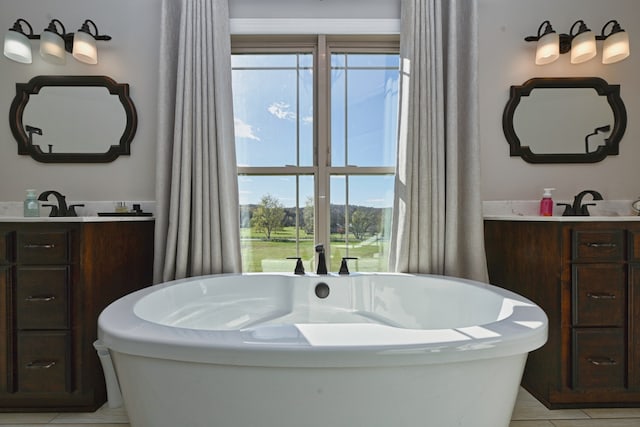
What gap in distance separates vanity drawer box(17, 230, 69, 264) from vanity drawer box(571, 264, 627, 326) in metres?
2.30

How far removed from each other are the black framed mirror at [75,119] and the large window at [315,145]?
0.69 m

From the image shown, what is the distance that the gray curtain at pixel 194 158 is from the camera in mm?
2021

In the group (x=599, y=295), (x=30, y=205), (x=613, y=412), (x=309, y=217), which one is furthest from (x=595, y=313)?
(x=30, y=205)

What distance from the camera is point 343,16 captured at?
2266mm

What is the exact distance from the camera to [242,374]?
0.91m

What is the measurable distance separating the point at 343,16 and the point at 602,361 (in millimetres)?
2248

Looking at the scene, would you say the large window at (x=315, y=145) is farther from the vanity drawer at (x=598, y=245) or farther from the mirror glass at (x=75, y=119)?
the vanity drawer at (x=598, y=245)

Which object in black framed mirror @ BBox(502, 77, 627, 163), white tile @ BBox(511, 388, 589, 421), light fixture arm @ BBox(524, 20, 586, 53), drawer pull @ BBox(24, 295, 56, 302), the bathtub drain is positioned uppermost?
light fixture arm @ BBox(524, 20, 586, 53)

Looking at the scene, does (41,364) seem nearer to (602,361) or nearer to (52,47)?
(52,47)

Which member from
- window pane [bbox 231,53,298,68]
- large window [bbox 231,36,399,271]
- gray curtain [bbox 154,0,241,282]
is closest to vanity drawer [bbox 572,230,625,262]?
large window [bbox 231,36,399,271]

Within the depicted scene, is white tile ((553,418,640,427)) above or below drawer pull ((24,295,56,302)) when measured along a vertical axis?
below

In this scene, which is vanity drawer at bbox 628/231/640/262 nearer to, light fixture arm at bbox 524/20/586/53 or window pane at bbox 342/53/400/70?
light fixture arm at bbox 524/20/586/53

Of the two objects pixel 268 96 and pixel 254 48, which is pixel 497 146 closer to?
pixel 268 96

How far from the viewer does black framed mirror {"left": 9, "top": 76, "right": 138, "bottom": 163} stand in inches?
88.0
